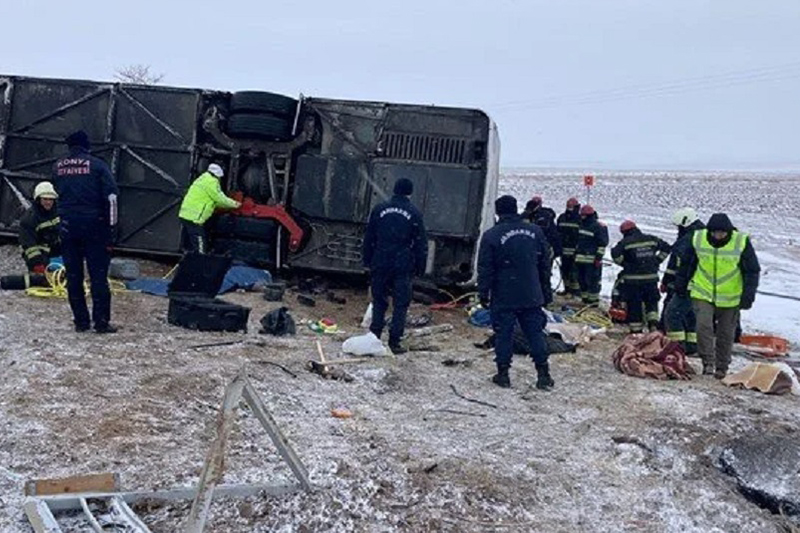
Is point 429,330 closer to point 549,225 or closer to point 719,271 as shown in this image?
point 719,271

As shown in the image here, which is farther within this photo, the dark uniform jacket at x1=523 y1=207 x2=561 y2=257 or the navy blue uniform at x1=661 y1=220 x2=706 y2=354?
the dark uniform jacket at x1=523 y1=207 x2=561 y2=257

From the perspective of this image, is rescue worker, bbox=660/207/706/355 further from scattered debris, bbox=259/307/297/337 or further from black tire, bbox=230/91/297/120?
black tire, bbox=230/91/297/120

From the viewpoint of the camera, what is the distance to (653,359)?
7559 mm

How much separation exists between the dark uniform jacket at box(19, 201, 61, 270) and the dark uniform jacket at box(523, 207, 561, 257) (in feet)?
20.0

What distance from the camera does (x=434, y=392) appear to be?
6.56 metres

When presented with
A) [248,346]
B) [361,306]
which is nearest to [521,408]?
[248,346]

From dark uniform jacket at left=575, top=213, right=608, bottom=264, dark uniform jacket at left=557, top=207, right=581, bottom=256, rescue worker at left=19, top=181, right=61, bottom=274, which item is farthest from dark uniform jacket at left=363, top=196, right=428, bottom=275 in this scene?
dark uniform jacket at left=557, top=207, right=581, bottom=256

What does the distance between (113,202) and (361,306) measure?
13.1 feet

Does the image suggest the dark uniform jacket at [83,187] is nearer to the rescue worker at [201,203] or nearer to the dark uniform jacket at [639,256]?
the rescue worker at [201,203]

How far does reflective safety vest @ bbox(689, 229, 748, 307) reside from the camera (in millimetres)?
7312

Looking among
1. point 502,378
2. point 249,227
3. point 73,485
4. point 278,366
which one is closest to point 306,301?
point 249,227

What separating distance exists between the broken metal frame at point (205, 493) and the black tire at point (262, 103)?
7079mm

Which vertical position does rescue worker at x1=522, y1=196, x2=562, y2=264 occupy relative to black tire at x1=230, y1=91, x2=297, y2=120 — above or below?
below

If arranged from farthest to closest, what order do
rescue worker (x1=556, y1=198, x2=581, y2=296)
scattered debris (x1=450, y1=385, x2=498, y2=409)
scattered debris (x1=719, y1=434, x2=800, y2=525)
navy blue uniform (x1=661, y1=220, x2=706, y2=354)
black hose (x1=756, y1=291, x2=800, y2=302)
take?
black hose (x1=756, y1=291, x2=800, y2=302) < rescue worker (x1=556, y1=198, x2=581, y2=296) < navy blue uniform (x1=661, y1=220, x2=706, y2=354) < scattered debris (x1=450, y1=385, x2=498, y2=409) < scattered debris (x1=719, y1=434, x2=800, y2=525)
